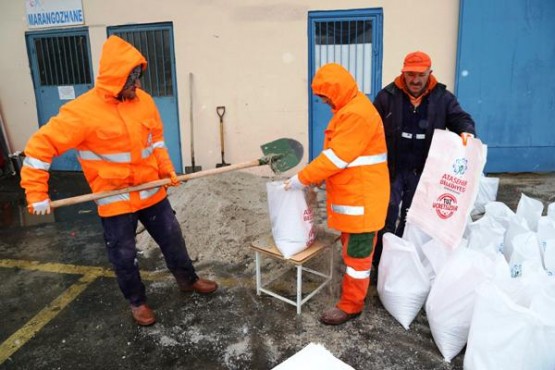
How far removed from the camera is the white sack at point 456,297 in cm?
258

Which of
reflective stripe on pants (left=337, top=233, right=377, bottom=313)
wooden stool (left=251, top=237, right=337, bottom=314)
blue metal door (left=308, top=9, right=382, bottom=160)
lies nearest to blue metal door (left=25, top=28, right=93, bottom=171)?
blue metal door (left=308, top=9, right=382, bottom=160)

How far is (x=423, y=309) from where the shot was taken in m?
3.18

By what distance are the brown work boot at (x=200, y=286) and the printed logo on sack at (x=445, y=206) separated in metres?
1.80

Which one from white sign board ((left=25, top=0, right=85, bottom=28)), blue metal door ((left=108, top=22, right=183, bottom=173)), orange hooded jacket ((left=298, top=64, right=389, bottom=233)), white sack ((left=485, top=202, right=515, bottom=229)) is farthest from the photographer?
white sign board ((left=25, top=0, right=85, bottom=28))

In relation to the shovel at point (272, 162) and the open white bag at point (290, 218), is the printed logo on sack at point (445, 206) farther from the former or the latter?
the shovel at point (272, 162)

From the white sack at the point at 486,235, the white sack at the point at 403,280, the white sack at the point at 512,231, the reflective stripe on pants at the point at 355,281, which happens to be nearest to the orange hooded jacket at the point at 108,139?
the reflective stripe on pants at the point at 355,281

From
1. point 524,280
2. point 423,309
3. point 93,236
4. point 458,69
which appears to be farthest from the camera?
point 458,69

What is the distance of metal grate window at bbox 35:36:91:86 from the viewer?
731cm

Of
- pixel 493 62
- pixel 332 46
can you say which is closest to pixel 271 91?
pixel 332 46

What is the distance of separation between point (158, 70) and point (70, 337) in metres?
4.91

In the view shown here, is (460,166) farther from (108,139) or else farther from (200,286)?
(108,139)

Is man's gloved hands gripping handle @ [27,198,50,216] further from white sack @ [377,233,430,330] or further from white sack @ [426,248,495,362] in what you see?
white sack @ [426,248,495,362]

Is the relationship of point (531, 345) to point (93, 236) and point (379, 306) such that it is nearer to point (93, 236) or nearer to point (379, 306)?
point (379, 306)

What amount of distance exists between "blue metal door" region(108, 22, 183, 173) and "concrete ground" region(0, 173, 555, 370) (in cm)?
321
